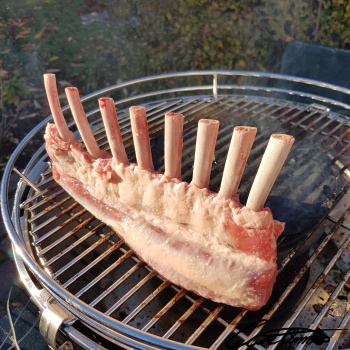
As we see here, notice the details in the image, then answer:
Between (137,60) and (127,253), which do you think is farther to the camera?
(137,60)

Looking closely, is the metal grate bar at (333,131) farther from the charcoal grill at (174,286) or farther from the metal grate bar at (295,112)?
the metal grate bar at (295,112)

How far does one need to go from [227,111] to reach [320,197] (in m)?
1.65

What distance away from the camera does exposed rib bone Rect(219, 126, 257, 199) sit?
1.99 meters

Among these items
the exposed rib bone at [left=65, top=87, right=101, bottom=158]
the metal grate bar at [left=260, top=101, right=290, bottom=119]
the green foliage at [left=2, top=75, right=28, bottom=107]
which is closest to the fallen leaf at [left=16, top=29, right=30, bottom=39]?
the green foliage at [left=2, top=75, right=28, bottom=107]

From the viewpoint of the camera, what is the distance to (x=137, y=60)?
789 centimetres

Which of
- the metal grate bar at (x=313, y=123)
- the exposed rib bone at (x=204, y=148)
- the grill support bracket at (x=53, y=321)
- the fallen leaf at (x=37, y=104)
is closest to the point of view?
the exposed rib bone at (x=204, y=148)

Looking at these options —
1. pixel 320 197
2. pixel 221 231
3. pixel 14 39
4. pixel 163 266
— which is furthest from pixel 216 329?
pixel 14 39

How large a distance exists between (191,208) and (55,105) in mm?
1295

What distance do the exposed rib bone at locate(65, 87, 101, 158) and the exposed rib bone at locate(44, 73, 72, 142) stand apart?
0.70 ft

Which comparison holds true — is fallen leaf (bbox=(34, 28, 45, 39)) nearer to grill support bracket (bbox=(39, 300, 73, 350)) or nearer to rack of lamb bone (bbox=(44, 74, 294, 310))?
rack of lamb bone (bbox=(44, 74, 294, 310))

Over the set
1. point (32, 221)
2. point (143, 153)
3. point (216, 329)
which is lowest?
point (216, 329)

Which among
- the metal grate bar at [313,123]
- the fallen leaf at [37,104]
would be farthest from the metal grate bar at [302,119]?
the fallen leaf at [37,104]

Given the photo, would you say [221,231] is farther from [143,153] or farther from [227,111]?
[227,111]

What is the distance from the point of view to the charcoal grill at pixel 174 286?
94.5 inches
